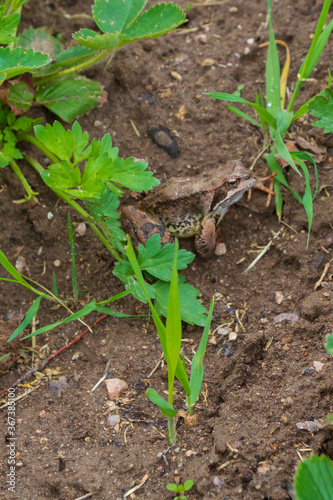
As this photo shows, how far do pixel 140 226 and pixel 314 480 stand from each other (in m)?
2.42

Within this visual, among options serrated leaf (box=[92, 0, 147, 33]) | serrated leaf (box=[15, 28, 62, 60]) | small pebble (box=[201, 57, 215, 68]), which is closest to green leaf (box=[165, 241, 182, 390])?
serrated leaf (box=[92, 0, 147, 33])

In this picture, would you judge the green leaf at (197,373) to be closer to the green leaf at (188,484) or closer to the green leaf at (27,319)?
the green leaf at (188,484)

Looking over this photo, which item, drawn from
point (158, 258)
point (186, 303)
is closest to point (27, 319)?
point (158, 258)

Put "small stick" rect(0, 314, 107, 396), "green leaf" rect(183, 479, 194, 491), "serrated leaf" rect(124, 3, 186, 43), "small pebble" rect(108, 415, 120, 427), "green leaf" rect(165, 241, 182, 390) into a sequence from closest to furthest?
"green leaf" rect(165, 241, 182, 390) → "green leaf" rect(183, 479, 194, 491) → "small pebble" rect(108, 415, 120, 427) → "small stick" rect(0, 314, 107, 396) → "serrated leaf" rect(124, 3, 186, 43)

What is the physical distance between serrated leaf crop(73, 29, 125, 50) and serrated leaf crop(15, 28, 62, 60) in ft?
2.47

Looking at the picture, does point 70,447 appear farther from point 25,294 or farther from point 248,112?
point 248,112

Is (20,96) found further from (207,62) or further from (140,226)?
(207,62)

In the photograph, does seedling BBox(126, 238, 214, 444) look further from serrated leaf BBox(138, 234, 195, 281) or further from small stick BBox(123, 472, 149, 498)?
serrated leaf BBox(138, 234, 195, 281)

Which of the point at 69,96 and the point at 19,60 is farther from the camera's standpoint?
the point at 69,96

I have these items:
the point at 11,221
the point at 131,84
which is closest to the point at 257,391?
the point at 11,221

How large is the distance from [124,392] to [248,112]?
9.39 ft

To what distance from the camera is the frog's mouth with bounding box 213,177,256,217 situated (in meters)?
3.72

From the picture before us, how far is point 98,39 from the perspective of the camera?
3.30 m

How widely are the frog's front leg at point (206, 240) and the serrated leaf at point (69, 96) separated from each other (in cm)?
160
